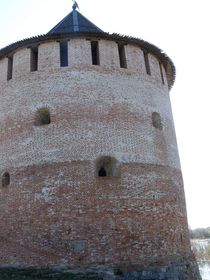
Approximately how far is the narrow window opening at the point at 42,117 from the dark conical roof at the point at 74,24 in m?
3.37

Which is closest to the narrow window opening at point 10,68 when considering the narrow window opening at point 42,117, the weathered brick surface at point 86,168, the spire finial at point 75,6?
the weathered brick surface at point 86,168

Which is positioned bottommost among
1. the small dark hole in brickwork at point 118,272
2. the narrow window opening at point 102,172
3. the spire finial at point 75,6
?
the small dark hole in brickwork at point 118,272

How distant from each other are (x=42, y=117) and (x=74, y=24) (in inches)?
175

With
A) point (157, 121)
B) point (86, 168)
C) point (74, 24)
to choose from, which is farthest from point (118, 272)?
point (74, 24)

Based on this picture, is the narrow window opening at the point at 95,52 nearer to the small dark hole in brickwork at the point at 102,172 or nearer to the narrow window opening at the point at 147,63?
the narrow window opening at the point at 147,63

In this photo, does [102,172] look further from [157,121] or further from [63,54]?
[63,54]

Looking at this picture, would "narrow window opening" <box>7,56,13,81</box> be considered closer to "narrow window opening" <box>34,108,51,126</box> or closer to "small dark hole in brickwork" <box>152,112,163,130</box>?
"narrow window opening" <box>34,108,51,126</box>

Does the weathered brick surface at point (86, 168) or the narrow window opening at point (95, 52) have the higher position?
the narrow window opening at point (95, 52)

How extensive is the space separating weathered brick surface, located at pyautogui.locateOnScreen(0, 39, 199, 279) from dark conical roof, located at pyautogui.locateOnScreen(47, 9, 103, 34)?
119 centimetres

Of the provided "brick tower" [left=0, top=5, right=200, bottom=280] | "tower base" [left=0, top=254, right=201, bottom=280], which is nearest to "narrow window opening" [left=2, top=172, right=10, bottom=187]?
"brick tower" [left=0, top=5, right=200, bottom=280]

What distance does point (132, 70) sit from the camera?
1231 centimetres

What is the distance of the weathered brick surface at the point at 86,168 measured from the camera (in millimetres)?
9836

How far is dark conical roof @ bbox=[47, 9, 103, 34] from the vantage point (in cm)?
1314

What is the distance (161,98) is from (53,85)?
408cm
